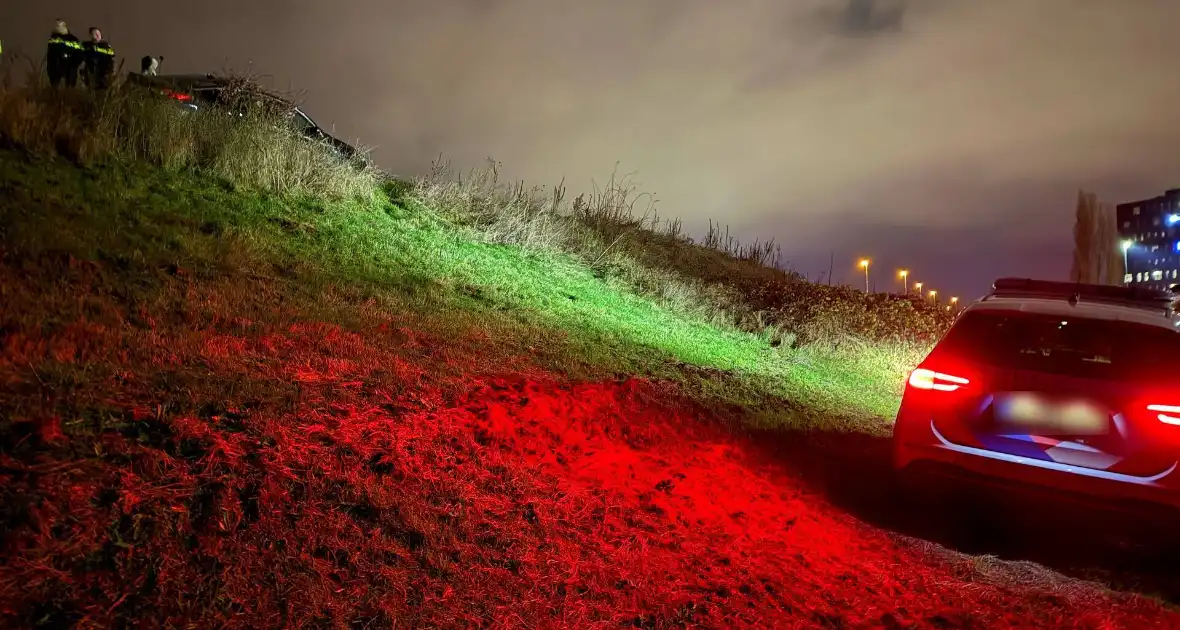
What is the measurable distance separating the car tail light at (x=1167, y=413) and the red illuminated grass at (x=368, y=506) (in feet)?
3.32

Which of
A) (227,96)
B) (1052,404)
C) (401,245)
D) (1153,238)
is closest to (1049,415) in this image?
(1052,404)

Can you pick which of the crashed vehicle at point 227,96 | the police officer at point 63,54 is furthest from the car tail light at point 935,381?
the police officer at point 63,54

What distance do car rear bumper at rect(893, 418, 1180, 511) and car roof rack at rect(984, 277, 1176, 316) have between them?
4.47 ft

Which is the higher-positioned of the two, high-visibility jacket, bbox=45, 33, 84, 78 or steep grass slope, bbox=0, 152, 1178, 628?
high-visibility jacket, bbox=45, 33, 84, 78

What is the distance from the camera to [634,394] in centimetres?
595

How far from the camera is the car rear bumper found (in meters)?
3.61

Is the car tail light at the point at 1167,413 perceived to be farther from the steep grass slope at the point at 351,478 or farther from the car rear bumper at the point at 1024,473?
the steep grass slope at the point at 351,478

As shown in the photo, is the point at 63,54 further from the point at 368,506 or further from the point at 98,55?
the point at 368,506

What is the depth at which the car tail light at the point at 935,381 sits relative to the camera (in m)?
4.08

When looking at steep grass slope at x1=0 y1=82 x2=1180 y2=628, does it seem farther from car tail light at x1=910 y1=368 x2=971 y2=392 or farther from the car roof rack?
the car roof rack

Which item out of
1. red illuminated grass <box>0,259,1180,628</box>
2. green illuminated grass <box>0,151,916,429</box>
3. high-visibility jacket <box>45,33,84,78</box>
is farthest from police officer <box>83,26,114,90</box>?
red illuminated grass <box>0,259,1180,628</box>

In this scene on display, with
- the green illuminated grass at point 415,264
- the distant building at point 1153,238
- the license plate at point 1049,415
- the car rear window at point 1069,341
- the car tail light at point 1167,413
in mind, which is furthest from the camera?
the distant building at point 1153,238

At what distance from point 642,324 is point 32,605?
8197mm

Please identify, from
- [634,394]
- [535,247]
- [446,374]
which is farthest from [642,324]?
[446,374]
